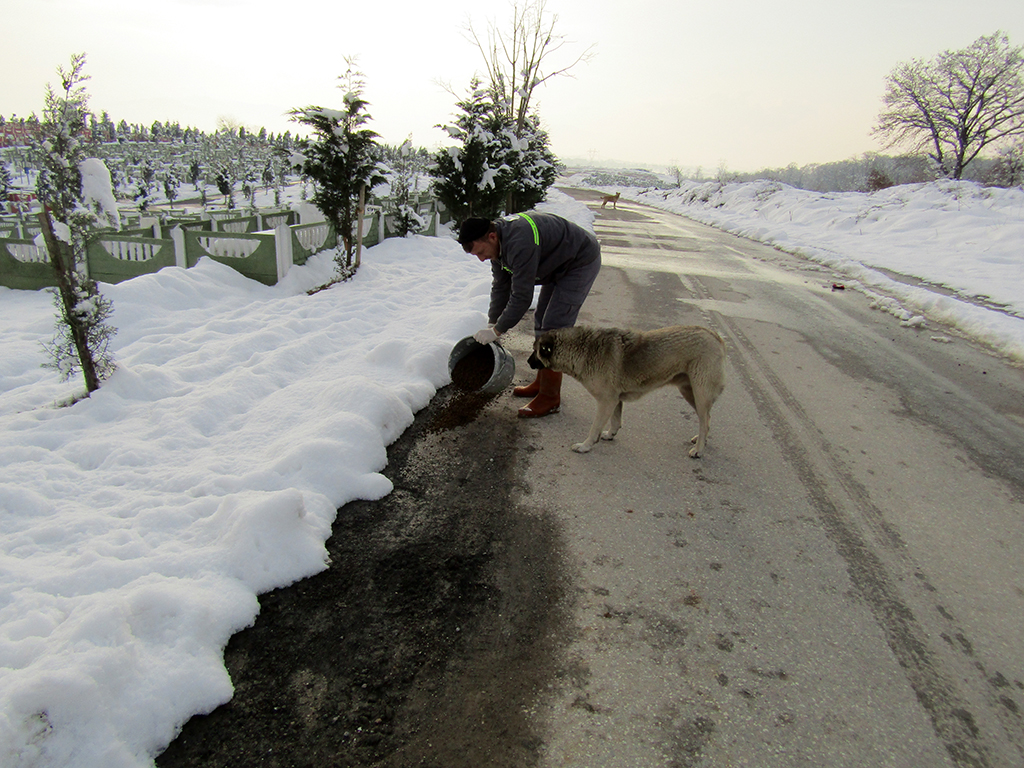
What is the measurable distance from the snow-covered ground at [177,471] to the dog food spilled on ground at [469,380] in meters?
0.31

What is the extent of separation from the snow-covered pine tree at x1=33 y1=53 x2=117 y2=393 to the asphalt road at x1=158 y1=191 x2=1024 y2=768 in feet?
10.1

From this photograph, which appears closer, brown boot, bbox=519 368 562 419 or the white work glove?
the white work glove

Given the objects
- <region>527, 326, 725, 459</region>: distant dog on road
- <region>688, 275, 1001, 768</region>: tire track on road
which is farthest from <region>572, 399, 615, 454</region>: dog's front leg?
<region>688, 275, 1001, 768</region>: tire track on road

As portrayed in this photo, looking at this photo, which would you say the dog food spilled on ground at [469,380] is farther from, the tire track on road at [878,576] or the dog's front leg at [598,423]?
the tire track on road at [878,576]

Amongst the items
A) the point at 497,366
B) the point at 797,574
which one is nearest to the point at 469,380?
the point at 497,366

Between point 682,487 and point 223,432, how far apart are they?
375 centimetres

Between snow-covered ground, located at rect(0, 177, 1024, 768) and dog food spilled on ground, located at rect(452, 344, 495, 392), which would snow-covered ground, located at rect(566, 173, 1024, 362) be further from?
dog food spilled on ground, located at rect(452, 344, 495, 392)

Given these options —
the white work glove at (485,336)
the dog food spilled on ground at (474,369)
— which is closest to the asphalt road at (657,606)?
the dog food spilled on ground at (474,369)

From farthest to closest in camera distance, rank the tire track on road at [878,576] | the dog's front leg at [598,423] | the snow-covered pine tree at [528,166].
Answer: the snow-covered pine tree at [528,166] < the dog's front leg at [598,423] < the tire track on road at [878,576]

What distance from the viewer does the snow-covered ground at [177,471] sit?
2115 mm

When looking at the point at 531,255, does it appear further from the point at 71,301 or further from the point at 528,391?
the point at 71,301

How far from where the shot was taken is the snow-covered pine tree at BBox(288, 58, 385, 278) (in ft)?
34.0

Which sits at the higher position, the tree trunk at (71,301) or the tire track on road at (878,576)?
the tree trunk at (71,301)

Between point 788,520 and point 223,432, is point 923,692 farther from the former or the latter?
point 223,432
